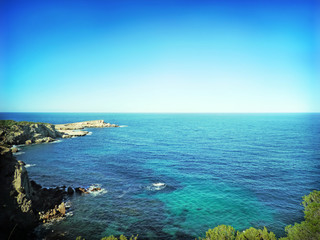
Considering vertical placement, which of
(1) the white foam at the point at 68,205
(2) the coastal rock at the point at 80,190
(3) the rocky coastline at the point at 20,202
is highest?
(3) the rocky coastline at the point at 20,202

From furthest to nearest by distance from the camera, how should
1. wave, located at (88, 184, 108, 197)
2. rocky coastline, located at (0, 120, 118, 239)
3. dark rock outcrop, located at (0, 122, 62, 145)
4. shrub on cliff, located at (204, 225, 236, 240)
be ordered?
dark rock outcrop, located at (0, 122, 62, 145), wave, located at (88, 184, 108, 197), rocky coastline, located at (0, 120, 118, 239), shrub on cliff, located at (204, 225, 236, 240)

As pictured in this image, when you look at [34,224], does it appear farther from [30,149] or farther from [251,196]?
[30,149]

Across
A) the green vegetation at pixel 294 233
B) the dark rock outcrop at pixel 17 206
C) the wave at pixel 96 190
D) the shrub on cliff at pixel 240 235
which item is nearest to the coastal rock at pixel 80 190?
the wave at pixel 96 190

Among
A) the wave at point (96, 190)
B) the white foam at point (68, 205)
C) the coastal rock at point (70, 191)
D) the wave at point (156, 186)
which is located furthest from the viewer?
the wave at point (156, 186)

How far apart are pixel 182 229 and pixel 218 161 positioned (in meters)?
39.6

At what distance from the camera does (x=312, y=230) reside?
19.6 m

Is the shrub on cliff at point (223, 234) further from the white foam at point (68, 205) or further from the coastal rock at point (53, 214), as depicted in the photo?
the white foam at point (68, 205)

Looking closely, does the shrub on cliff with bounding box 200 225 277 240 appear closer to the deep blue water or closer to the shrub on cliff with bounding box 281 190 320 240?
the shrub on cliff with bounding box 281 190 320 240

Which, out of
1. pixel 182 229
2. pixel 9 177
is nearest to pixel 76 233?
pixel 9 177

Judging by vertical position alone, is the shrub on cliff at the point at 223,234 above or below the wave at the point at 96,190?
above

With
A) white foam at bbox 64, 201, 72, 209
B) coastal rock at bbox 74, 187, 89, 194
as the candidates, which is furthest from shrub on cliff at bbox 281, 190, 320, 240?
coastal rock at bbox 74, 187, 89, 194

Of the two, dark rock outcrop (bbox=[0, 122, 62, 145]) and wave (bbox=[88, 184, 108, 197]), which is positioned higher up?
dark rock outcrop (bbox=[0, 122, 62, 145])

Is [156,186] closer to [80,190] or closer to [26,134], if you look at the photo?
[80,190]

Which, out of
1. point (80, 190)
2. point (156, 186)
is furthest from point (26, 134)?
point (156, 186)
